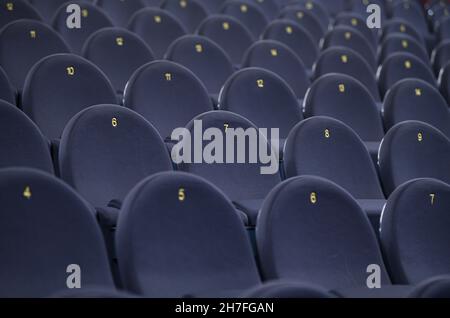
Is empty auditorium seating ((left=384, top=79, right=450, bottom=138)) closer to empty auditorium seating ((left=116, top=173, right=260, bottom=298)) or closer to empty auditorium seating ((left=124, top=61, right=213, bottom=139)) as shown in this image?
empty auditorium seating ((left=124, top=61, right=213, bottom=139))

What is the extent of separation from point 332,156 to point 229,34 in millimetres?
680

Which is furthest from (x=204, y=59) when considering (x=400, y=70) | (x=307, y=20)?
(x=307, y=20)

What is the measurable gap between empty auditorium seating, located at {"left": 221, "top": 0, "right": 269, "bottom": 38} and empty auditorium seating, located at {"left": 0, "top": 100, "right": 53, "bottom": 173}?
109 centimetres

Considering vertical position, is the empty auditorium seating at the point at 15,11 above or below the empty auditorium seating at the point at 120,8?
below

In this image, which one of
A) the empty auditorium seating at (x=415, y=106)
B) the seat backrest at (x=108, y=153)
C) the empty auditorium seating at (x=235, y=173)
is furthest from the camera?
the empty auditorium seating at (x=415, y=106)

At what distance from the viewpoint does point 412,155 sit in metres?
1.30

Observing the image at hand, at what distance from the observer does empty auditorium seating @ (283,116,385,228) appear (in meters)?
1.19

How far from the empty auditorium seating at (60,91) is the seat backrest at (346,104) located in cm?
40

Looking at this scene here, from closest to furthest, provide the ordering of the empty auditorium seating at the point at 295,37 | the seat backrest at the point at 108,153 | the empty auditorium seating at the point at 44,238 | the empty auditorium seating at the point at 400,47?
the empty auditorium seating at the point at 44,238, the seat backrest at the point at 108,153, the empty auditorium seating at the point at 295,37, the empty auditorium seating at the point at 400,47

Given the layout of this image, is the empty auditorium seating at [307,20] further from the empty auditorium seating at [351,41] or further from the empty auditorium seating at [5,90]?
the empty auditorium seating at [5,90]

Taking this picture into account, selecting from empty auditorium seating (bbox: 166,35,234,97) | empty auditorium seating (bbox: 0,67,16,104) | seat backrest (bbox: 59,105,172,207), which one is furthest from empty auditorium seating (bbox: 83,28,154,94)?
seat backrest (bbox: 59,105,172,207)

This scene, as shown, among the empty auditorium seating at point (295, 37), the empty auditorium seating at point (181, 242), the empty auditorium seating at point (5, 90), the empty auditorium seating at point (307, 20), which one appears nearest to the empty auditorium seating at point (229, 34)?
the empty auditorium seating at point (295, 37)

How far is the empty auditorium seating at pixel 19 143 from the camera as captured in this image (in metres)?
1.01
